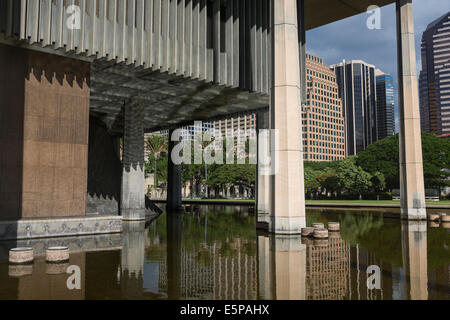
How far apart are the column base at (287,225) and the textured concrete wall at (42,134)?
1077 centimetres

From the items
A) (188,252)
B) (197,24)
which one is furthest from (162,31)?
(188,252)

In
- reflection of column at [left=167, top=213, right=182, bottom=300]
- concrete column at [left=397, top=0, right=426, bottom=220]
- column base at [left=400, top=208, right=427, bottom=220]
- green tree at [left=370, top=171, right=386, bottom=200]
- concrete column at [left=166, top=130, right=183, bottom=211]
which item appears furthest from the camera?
green tree at [left=370, top=171, right=386, bottom=200]

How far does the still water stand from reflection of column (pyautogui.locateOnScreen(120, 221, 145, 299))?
0.02 m

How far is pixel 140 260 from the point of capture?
13625mm

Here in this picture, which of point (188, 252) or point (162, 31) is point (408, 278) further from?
point (162, 31)

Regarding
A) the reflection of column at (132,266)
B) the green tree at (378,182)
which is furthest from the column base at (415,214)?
the green tree at (378,182)

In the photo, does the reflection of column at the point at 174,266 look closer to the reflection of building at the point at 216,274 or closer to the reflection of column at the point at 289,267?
the reflection of building at the point at 216,274

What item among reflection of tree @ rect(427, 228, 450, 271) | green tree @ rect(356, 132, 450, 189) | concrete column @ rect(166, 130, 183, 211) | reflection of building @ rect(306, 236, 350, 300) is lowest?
reflection of tree @ rect(427, 228, 450, 271)

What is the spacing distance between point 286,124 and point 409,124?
1585 centimetres

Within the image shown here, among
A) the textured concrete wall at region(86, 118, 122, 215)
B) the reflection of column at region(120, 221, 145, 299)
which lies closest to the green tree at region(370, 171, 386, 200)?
the textured concrete wall at region(86, 118, 122, 215)

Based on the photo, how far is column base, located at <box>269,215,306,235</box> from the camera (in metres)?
21.0

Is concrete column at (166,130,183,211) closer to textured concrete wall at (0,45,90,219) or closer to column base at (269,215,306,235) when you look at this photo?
textured concrete wall at (0,45,90,219)

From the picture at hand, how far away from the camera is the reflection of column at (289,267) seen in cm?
898
